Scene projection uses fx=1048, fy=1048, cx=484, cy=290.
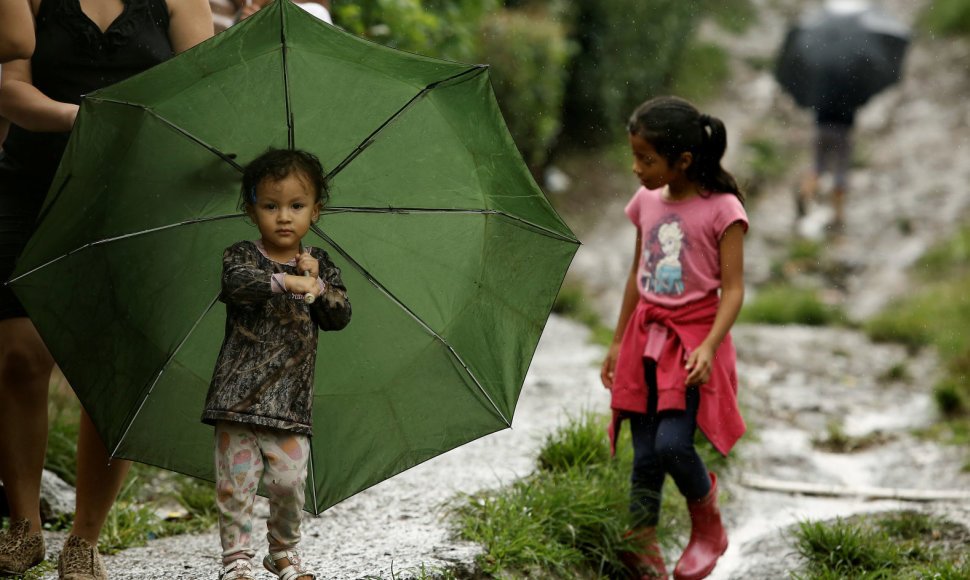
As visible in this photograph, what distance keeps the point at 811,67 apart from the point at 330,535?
28.8ft

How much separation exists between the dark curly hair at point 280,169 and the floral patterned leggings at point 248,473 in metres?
0.59

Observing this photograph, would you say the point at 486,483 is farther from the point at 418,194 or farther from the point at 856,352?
the point at 856,352

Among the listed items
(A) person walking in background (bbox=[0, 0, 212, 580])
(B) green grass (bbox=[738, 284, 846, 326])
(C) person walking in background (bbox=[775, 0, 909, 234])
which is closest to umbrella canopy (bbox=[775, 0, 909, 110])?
(C) person walking in background (bbox=[775, 0, 909, 234])

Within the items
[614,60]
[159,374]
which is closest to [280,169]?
[159,374]

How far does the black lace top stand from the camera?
3008 mm

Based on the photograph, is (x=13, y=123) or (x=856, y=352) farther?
(x=856, y=352)

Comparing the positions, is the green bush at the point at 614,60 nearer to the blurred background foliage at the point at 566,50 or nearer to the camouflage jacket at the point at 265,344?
the blurred background foliage at the point at 566,50

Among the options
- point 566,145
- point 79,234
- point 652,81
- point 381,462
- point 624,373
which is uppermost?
point 652,81

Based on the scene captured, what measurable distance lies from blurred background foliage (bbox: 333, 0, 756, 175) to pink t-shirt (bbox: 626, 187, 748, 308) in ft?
7.96

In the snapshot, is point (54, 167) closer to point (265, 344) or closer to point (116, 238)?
point (116, 238)

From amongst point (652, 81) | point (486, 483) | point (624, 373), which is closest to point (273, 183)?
point (624, 373)

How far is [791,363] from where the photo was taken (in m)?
7.79

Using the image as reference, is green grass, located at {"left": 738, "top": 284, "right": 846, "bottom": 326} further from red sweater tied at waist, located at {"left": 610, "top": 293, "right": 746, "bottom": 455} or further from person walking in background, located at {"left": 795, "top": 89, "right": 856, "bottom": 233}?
red sweater tied at waist, located at {"left": 610, "top": 293, "right": 746, "bottom": 455}

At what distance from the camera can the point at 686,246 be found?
3529 millimetres
